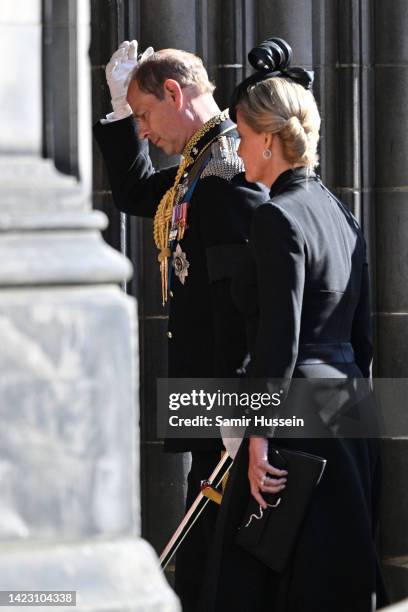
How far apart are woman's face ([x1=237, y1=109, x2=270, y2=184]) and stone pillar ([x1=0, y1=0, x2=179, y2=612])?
53.8 inches

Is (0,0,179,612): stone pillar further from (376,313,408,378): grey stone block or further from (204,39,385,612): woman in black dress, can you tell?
(376,313,408,378): grey stone block

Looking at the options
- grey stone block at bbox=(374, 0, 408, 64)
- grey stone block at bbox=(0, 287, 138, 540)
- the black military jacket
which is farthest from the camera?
grey stone block at bbox=(374, 0, 408, 64)

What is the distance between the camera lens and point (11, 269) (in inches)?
103

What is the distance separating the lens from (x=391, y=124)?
5.70 meters

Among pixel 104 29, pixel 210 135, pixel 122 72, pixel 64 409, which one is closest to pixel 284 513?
pixel 210 135

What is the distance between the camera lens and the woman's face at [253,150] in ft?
13.2

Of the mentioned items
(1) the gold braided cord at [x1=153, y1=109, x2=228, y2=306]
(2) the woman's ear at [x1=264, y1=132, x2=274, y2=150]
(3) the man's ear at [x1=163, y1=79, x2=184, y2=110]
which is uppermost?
(3) the man's ear at [x1=163, y1=79, x2=184, y2=110]

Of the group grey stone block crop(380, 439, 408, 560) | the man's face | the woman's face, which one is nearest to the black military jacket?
the man's face

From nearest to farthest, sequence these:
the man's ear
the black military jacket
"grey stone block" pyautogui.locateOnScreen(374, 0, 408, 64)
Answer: the black military jacket < the man's ear < "grey stone block" pyautogui.locateOnScreen(374, 0, 408, 64)

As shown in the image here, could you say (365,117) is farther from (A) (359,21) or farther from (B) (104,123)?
(B) (104,123)

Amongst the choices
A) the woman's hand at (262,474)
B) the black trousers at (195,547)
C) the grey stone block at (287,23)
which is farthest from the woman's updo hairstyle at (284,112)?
the grey stone block at (287,23)

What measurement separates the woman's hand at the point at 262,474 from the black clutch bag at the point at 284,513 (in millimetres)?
17

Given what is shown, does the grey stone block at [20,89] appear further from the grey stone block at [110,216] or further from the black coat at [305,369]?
the grey stone block at [110,216]

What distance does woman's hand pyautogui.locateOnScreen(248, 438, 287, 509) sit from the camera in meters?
3.92
